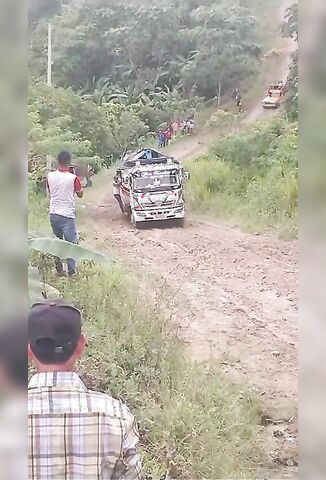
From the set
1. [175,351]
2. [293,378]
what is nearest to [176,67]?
[175,351]

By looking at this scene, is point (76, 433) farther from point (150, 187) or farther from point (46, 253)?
point (150, 187)

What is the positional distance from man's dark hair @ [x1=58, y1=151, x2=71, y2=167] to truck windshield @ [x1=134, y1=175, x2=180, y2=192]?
0.66ft

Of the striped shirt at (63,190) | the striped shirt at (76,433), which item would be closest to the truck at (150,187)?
the striped shirt at (63,190)

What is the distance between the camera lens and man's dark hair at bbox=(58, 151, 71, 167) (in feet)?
6.61

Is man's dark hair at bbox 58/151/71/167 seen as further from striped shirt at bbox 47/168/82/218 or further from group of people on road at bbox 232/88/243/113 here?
group of people on road at bbox 232/88/243/113

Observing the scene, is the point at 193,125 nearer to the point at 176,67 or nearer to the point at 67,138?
the point at 176,67

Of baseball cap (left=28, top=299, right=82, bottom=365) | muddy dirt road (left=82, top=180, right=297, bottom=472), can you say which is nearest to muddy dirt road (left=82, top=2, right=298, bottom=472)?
muddy dirt road (left=82, top=180, right=297, bottom=472)

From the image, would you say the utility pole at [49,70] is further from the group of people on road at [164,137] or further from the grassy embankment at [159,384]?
the group of people on road at [164,137]

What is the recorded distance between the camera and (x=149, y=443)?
6.35 feet

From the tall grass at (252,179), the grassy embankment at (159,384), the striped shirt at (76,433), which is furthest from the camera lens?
the tall grass at (252,179)
